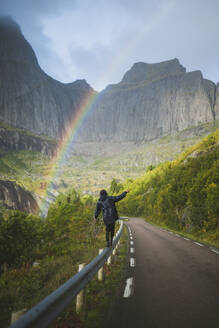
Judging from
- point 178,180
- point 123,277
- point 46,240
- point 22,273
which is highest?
point 178,180

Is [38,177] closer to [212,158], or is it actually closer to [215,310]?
[212,158]

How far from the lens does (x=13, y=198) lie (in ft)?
230

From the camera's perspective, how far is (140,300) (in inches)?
175

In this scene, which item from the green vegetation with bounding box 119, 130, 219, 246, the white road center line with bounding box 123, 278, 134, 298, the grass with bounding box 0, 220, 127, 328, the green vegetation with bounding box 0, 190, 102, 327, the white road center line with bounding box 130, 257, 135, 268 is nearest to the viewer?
the grass with bounding box 0, 220, 127, 328

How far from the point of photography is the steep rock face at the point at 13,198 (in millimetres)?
66088

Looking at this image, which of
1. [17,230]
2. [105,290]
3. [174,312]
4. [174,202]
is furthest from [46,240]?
[174,312]

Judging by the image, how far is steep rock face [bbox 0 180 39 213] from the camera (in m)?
66.1

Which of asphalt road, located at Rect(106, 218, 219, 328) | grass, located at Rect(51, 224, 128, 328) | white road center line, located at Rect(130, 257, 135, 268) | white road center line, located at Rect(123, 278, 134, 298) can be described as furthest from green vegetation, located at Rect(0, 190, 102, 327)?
asphalt road, located at Rect(106, 218, 219, 328)

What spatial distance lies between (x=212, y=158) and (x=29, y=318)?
2064 cm

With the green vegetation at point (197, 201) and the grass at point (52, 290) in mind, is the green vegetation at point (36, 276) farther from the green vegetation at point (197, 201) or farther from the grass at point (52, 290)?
the green vegetation at point (197, 201)

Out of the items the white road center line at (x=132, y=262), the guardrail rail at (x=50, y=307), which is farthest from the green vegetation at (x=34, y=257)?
the guardrail rail at (x=50, y=307)

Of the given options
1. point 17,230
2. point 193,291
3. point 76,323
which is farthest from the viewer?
point 17,230

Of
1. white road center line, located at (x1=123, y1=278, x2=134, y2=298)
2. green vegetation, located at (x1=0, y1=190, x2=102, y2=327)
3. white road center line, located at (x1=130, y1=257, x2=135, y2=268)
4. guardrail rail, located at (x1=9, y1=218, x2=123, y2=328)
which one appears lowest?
green vegetation, located at (x1=0, y1=190, x2=102, y2=327)

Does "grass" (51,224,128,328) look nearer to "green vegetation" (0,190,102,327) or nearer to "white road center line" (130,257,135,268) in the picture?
"white road center line" (130,257,135,268)
